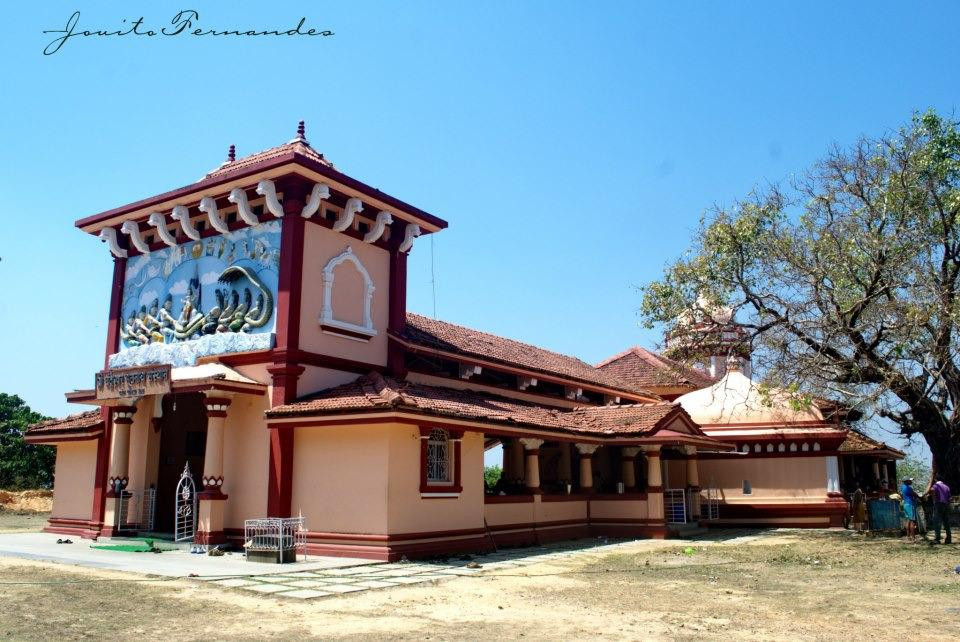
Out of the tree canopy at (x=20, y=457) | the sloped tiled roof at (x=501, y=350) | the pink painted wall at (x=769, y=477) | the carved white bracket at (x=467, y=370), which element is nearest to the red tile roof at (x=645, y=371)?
the sloped tiled roof at (x=501, y=350)

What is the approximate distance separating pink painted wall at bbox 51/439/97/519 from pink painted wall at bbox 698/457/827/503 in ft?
54.8

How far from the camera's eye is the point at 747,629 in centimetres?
823

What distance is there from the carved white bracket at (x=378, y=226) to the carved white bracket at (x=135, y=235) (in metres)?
5.13

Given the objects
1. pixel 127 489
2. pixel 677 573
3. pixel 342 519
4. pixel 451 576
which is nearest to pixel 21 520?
pixel 127 489

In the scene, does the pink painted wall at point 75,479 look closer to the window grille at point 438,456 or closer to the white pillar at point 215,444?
the white pillar at point 215,444

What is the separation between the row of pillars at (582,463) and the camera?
1873 cm

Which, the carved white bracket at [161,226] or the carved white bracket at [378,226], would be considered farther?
the carved white bracket at [161,226]

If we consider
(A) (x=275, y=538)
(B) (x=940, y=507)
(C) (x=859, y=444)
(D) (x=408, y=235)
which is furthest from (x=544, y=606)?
(C) (x=859, y=444)

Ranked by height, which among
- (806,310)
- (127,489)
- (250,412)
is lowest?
(127,489)

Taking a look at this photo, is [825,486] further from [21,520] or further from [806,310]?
[21,520]

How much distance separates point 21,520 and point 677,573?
22507 millimetres

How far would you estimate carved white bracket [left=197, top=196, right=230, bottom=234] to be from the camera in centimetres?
1702

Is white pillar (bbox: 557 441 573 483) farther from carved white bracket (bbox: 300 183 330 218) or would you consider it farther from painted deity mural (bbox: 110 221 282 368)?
carved white bracket (bbox: 300 183 330 218)

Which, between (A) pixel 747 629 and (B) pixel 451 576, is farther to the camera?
(B) pixel 451 576
